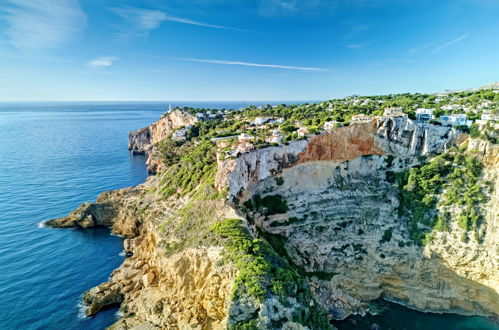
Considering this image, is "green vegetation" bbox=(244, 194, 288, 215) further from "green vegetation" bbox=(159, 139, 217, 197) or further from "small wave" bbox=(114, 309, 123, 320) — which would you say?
"small wave" bbox=(114, 309, 123, 320)

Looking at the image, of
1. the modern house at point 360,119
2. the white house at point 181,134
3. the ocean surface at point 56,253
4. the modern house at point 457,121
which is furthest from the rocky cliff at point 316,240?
the white house at point 181,134

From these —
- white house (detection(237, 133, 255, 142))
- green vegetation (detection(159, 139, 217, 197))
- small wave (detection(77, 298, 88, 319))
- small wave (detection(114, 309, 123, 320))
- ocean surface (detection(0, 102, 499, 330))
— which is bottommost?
small wave (detection(114, 309, 123, 320))

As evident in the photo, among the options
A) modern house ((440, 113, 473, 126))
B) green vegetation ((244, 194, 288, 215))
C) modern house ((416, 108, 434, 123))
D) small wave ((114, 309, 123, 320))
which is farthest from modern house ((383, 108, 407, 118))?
small wave ((114, 309, 123, 320))

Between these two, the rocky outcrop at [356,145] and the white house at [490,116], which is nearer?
the rocky outcrop at [356,145]

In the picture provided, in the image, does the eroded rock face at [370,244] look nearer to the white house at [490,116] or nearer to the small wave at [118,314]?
the white house at [490,116]

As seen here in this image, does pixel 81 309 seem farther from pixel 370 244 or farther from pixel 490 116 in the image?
pixel 490 116

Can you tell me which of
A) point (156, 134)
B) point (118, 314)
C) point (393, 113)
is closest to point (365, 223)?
point (393, 113)
